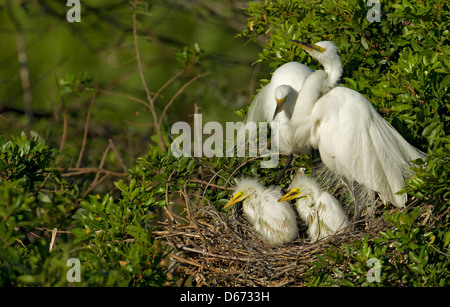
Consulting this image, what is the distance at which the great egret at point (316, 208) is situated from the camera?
273cm

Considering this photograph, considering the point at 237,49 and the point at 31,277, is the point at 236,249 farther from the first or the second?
the point at 237,49

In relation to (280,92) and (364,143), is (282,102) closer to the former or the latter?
(280,92)

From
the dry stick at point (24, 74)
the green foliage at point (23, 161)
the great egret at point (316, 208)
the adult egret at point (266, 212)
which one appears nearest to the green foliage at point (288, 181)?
the green foliage at point (23, 161)

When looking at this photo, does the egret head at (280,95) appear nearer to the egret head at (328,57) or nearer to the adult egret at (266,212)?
the egret head at (328,57)

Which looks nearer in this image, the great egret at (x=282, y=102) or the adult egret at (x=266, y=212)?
the adult egret at (x=266, y=212)

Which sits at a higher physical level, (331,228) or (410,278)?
(331,228)

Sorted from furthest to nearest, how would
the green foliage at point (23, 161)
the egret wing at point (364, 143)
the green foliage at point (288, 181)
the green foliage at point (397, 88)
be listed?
the egret wing at point (364, 143) < the green foliage at point (23, 161) < the green foliage at point (397, 88) < the green foliage at point (288, 181)

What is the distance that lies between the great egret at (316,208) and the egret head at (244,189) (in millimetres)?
143

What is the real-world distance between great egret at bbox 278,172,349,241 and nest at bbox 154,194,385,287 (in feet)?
0.28

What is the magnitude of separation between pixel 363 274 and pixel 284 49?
1430mm

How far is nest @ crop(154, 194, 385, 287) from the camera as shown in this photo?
2.43 m

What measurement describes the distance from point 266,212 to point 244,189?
0.16 meters

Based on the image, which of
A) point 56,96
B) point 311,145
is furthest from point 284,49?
point 56,96

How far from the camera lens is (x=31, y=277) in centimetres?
160
